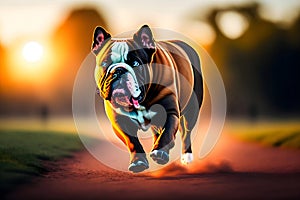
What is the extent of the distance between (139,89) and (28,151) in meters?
5.37

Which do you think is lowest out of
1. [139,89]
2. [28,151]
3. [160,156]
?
[28,151]

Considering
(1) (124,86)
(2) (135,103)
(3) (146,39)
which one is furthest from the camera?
(3) (146,39)

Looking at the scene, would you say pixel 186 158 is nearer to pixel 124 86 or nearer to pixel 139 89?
pixel 139 89

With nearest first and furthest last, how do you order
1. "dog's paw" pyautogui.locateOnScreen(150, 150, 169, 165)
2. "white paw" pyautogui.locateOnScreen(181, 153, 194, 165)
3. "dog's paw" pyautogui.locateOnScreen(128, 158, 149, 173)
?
1. "dog's paw" pyautogui.locateOnScreen(150, 150, 169, 165)
2. "dog's paw" pyautogui.locateOnScreen(128, 158, 149, 173)
3. "white paw" pyautogui.locateOnScreen(181, 153, 194, 165)

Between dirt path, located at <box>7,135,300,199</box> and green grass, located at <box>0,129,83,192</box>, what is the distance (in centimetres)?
33

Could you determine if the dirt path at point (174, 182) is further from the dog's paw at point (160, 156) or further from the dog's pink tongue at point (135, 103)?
the dog's pink tongue at point (135, 103)

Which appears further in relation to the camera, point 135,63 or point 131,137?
point 131,137

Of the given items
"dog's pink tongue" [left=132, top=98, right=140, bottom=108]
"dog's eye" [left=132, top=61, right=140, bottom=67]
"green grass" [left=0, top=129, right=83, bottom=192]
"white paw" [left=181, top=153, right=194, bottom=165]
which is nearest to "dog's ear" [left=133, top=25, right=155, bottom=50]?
"dog's eye" [left=132, top=61, right=140, bottom=67]

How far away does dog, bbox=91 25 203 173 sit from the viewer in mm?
12328

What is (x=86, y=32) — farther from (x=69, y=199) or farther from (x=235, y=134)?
(x=69, y=199)

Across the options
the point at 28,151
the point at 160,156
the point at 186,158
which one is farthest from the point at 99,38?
the point at 28,151

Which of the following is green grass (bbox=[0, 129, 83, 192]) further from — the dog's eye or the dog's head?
the dog's eye

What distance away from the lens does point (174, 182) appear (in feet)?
44.4

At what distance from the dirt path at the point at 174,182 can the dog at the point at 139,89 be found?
638mm
